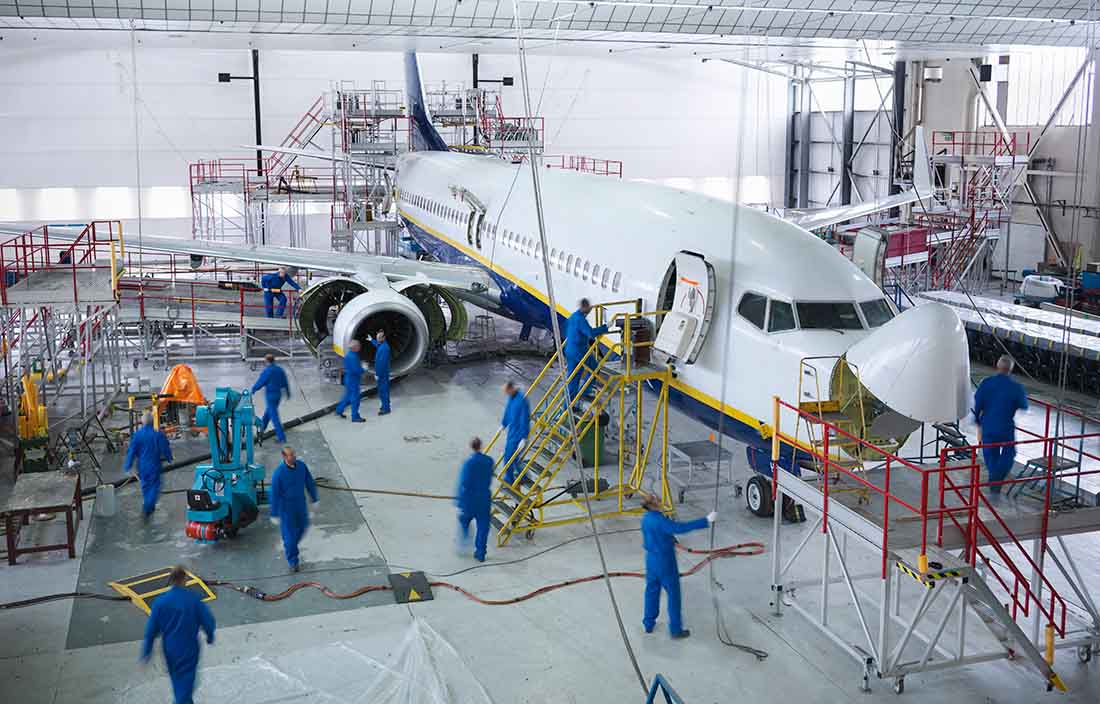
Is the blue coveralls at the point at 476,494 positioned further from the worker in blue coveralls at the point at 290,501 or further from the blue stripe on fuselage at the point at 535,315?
the blue stripe on fuselage at the point at 535,315

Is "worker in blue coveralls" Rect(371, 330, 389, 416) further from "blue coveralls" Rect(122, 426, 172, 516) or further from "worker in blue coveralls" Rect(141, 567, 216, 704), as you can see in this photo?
"worker in blue coveralls" Rect(141, 567, 216, 704)

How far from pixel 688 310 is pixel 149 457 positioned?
656cm

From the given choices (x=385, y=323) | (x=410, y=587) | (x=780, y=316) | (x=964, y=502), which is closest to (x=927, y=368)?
(x=964, y=502)

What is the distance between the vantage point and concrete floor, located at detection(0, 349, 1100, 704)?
9109 millimetres

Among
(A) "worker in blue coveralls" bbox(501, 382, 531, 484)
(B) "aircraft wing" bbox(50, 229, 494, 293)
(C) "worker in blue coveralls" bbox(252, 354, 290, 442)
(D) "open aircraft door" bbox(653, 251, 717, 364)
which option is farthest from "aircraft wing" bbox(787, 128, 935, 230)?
(C) "worker in blue coveralls" bbox(252, 354, 290, 442)

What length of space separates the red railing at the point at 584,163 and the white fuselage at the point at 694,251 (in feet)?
52.4

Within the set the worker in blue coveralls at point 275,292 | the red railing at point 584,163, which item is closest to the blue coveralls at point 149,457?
the worker in blue coveralls at point 275,292

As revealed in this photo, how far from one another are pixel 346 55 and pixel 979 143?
778 inches

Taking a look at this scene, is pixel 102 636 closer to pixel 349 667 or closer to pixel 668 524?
pixel 349 667

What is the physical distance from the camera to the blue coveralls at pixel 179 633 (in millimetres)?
8281

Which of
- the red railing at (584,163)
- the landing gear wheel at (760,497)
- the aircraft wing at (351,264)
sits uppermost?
the red railing at (584,163)

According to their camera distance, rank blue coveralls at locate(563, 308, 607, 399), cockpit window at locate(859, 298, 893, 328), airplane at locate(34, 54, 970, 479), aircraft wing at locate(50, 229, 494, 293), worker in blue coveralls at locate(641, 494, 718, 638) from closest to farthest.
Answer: airplane at locate(34, 54, 970, 479), worker in blue coveralls at locate(641, 494, 718, 638), cockpit window at locate(859, 298, 893, 328), blue coveralls at locate(563, 308, 607, 399), aircraft wing at locate(50, 229, 494, 293)

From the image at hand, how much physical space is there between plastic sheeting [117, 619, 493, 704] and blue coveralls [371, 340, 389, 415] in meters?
8.17

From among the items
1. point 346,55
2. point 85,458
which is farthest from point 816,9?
point 346,55
